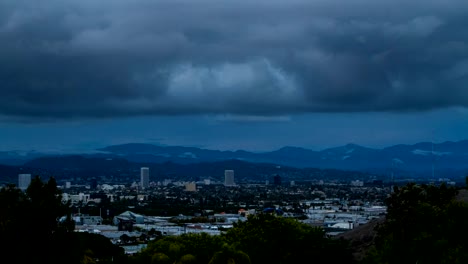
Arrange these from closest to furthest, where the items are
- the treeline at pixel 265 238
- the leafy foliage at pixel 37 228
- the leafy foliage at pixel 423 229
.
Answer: the leafy foliage at pixel 423 229 < the treeline at pixel 265 238 < the leafy foliage at pixel 37 228

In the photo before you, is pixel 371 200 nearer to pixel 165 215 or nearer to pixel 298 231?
pixel 165 215

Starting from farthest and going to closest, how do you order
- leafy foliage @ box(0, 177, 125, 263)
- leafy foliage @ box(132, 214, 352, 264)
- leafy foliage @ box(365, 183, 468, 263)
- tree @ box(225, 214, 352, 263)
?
tree @ box(225, 214, 352, 263) < leafy foliage @ box(132, 214, 352, 264) < leafy foliage @ box(0, 177, 125, 263) < leafy foliage @ box(365, 183, 468, 263)

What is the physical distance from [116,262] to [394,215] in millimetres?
12873

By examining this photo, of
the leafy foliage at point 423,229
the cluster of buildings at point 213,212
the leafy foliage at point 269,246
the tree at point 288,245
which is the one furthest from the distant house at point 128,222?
the leafy foliage at point 423,229

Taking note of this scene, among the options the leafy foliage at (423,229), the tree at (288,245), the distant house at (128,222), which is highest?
the leafy foliage at (423,229)

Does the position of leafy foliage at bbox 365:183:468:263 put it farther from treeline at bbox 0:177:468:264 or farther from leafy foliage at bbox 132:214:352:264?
leafy foliage at bbox 132:214:352:264

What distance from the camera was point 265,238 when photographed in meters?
40.4

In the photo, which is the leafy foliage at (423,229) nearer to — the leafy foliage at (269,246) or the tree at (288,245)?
the tree at (288,245)

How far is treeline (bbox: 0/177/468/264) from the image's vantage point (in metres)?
26.9

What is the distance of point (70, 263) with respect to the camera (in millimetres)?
30312

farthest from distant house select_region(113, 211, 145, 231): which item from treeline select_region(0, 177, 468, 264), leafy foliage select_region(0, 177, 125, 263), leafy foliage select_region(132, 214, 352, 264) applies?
leafy foliage select_region(0, 177, 125, 263)

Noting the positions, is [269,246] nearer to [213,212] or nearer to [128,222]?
[128,222]

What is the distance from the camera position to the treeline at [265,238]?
2692cm

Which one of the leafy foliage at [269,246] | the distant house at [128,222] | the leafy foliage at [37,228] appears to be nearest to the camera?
the leafy foliage at [37,228]
